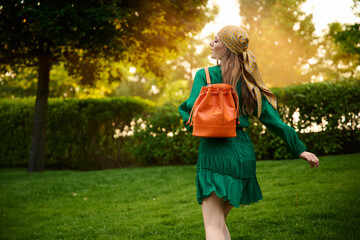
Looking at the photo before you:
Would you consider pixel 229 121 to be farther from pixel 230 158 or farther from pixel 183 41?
pixel 183 41

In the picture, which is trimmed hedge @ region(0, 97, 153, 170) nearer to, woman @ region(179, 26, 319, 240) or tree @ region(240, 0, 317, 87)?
woman @ region(179, 26, 319, 240)

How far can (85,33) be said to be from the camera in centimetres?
836

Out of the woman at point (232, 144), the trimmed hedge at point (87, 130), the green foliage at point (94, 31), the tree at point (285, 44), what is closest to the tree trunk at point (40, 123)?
the green foliage at point (94, 31)

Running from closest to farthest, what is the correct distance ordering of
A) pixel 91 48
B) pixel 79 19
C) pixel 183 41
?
pixel 79 19 → pixel 91 48 → pixel 183 41

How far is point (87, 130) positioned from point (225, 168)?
9.87 metres

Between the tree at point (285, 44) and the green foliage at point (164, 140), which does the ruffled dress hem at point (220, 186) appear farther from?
the tree at point (285, 44)

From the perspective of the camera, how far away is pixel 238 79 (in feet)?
8.10

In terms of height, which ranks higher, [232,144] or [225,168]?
[232,144]

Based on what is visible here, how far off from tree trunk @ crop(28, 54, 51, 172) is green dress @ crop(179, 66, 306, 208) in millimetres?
8865

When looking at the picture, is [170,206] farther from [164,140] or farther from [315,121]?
[315,121]

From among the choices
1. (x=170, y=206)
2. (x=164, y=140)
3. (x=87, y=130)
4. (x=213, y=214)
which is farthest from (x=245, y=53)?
(x=87, y=130)

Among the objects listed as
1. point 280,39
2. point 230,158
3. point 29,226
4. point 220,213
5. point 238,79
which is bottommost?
point 29,226

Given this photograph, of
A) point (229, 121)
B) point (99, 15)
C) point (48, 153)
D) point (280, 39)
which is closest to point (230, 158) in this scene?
point (229, 121)

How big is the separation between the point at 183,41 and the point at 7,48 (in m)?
5.32
